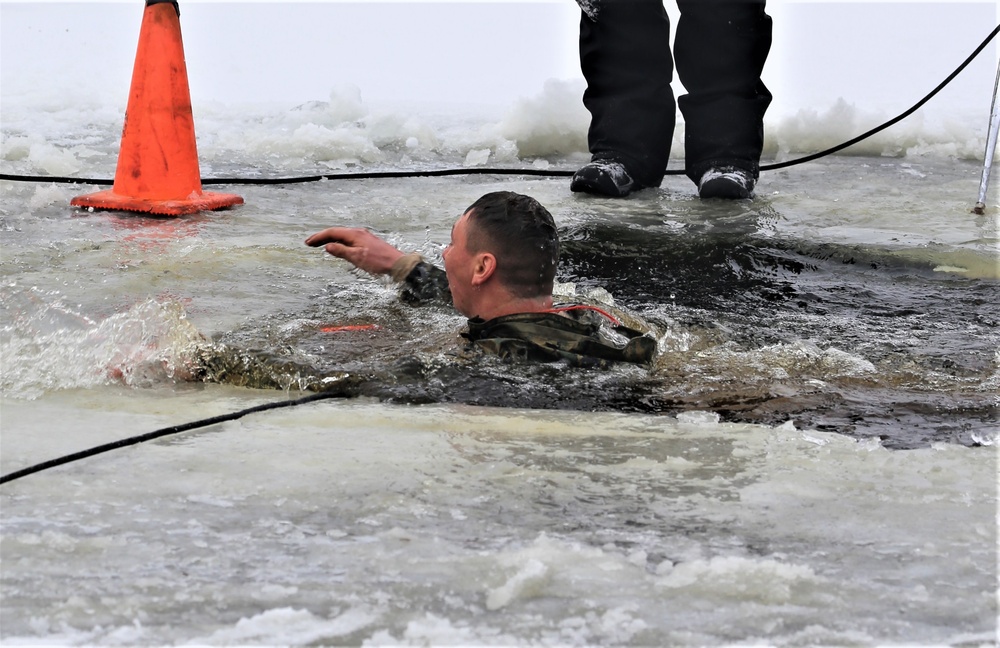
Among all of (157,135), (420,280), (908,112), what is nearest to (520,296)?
(420,280)

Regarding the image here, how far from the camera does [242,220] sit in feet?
16.6

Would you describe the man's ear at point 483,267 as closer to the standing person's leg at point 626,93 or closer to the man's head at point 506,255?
the man's head at point 506,255

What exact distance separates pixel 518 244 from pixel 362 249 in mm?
674

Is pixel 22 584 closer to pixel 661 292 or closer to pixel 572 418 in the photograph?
pixel 572 418

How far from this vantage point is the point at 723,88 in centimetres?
577

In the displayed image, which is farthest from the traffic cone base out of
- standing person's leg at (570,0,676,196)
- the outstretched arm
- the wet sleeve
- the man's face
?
the man's face

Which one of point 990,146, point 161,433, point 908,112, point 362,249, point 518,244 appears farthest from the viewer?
point 908,112

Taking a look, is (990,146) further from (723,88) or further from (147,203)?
(147,203)

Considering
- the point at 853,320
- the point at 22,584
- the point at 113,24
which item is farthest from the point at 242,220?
the point at 113,24

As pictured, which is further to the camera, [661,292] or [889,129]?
[889,129]

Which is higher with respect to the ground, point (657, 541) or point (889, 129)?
point (889, 129)

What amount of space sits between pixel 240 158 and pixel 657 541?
18.8ft

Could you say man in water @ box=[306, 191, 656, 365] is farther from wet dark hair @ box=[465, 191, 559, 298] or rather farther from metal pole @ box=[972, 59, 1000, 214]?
metal pole @ box=[972, 59, 1000, 214]

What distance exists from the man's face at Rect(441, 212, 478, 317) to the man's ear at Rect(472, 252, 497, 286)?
0.02m
